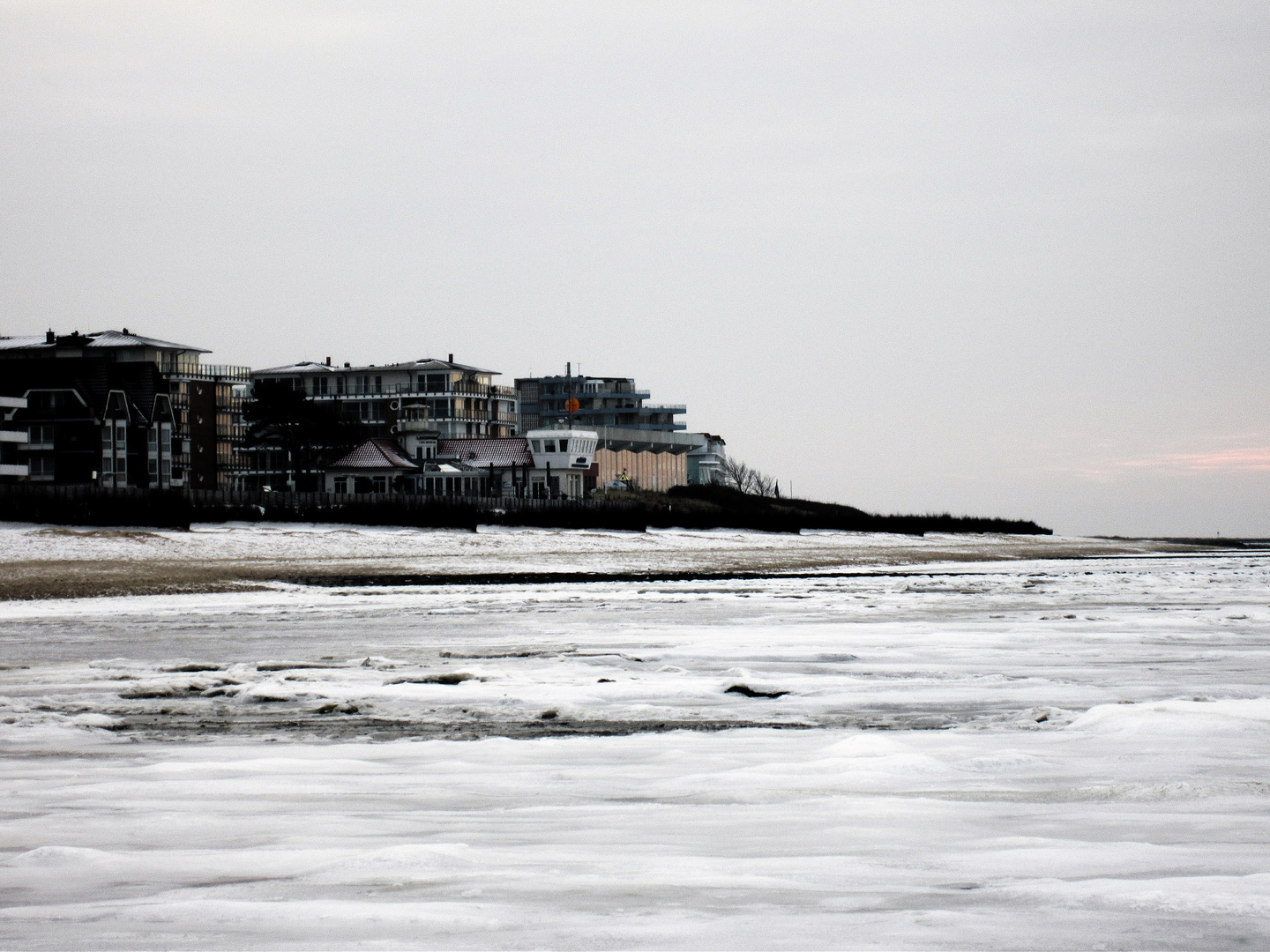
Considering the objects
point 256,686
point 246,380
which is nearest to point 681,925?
point 256,686

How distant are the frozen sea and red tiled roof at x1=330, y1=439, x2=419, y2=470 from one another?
307ft

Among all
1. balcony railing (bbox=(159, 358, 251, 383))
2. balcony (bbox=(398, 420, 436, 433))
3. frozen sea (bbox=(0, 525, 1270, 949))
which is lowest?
frozen sea (bbox=(0, 525, 1270, 949))

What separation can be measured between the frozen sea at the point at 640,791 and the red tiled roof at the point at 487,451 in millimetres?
101405

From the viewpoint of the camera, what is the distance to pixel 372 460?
107188mm

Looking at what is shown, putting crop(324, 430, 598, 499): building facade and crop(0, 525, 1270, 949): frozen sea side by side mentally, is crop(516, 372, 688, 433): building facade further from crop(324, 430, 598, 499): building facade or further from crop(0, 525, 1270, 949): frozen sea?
crop(0, 525, 1270, 949): frozen sea

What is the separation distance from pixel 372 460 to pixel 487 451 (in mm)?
12894

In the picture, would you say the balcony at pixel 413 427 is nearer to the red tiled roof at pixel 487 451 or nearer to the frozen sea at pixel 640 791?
the red tiled roof at pixel 487 451

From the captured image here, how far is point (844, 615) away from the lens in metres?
17.5

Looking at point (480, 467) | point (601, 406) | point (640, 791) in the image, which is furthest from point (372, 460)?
point (640, 791)

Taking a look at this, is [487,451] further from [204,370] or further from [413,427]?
[204,370]

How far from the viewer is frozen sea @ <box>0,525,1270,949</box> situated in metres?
3.88

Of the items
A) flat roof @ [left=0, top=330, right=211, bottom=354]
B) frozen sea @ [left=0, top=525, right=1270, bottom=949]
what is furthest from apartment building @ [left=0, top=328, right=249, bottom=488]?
frozen sea @ [left=0, top=525, right=1270, bottom=949]

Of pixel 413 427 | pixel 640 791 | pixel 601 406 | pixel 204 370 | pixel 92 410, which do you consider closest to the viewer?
pixel 640 791

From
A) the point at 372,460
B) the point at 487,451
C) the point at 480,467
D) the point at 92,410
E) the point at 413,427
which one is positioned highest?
the point at 413,427
